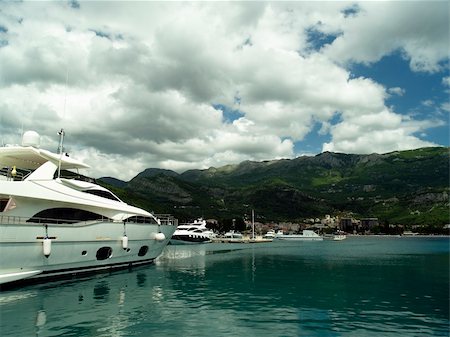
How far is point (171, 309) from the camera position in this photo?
2353cm

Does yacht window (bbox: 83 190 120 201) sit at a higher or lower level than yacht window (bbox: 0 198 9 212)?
higher

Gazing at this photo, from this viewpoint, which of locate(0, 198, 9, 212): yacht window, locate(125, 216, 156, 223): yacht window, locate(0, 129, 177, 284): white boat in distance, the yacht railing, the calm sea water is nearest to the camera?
the calm sea water

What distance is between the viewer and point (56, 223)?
33.1m

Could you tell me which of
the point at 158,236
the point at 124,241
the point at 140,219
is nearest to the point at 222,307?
the point at 124,241

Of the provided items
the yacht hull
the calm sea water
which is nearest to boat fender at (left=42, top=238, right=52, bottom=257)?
the yacht hull

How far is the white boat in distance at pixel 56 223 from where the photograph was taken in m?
28.2

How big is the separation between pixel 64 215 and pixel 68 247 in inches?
134

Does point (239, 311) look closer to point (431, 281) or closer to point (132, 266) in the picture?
point (132, 266)

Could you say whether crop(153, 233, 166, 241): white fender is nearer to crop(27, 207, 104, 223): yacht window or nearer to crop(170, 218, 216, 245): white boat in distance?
crop(27, 207, 104, 223): yacht window

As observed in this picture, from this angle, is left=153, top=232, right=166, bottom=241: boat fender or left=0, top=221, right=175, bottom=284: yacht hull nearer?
left=0, top=221, right=175, bottom=284: yacht hull

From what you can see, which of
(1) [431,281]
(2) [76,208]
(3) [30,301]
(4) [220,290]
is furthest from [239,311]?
(1) [431,281]

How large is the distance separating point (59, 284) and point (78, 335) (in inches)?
598

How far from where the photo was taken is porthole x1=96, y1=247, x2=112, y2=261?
36750 mm

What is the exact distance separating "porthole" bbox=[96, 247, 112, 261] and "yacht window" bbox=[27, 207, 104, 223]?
3397 mm
